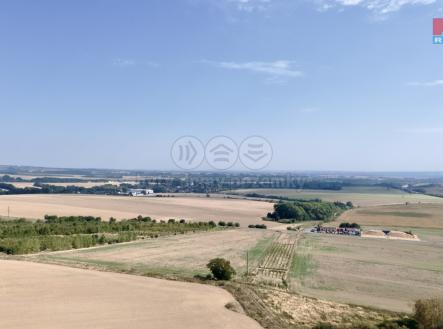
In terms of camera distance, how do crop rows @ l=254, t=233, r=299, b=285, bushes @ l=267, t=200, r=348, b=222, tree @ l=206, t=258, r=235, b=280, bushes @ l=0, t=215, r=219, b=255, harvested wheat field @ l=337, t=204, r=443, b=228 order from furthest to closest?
bushes @ l=267, t=200, r=348, b=222
harvested wheat field @ l=337, t=204, r=443, b=228
bushes @ l=0, t=215, r=219, b=255
crop rows @ l=254, t=233, r=299, b=285
tree @ l=206, t=258, r=235, b=280

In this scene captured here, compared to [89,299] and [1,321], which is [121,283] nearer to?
[89,299]

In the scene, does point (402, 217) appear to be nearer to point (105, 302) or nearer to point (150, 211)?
point (150, 211)

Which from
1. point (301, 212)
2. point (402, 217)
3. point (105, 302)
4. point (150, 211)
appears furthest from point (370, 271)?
point (150, 211)

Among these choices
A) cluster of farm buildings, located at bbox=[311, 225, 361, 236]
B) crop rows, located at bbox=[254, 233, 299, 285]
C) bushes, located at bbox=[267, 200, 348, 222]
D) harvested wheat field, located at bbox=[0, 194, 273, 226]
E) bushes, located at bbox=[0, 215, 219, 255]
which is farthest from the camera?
bushes, located at bbox=[267, 200, 348, 222]

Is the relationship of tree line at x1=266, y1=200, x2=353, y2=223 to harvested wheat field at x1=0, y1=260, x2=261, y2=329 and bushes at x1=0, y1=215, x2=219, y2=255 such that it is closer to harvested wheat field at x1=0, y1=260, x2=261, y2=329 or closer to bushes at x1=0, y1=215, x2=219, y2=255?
bushes at x1=0, y1=215, x2=219, y2=255

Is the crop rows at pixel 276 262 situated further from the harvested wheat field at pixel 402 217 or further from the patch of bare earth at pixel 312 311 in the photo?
the harvested wheat field at pixel 402 217

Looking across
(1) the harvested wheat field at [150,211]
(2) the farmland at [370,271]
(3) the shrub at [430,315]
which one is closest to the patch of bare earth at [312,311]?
(2) the farmland at [370,271]

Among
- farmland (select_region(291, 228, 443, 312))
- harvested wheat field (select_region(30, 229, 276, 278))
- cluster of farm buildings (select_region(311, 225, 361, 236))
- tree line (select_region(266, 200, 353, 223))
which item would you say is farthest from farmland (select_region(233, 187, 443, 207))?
harvested wheat field (select_region(30, 229, 276, 278))
